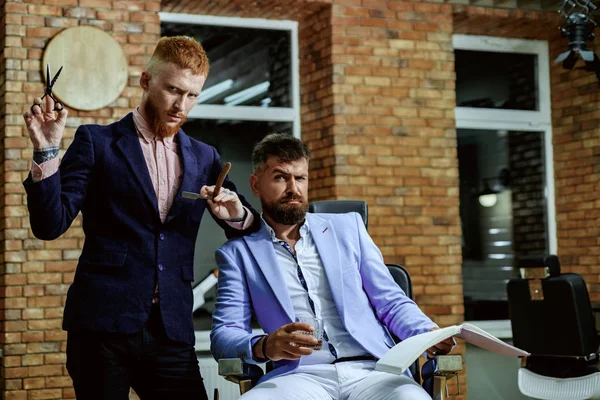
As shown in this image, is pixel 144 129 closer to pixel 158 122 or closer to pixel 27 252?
pixel 158 122

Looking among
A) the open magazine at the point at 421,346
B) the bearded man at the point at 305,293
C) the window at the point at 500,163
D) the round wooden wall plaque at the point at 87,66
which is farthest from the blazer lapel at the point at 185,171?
the window at the point at 500,163

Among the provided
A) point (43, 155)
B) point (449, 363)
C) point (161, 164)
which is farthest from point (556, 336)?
point (43, 155)

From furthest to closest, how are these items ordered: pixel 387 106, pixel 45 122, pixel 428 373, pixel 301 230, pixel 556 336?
pixel 387 106 < pixel 556 336 < pixel 301 230 < pixel 428 373 < pixel 45 122

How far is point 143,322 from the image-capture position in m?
2.33

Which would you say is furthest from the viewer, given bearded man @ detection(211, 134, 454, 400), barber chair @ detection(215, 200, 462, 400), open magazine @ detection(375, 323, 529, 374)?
bearded man @ detection(211, 134, 454, 400)

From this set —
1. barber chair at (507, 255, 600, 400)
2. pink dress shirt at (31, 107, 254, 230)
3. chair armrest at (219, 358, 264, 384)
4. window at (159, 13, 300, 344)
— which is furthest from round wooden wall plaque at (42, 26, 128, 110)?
chair armrest at (219, 358, 264, 384)

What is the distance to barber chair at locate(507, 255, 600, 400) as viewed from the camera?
14.3 ft

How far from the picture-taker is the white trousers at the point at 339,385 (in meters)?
2.49

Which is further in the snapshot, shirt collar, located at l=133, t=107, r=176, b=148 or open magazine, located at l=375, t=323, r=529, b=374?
shirt collar, located at l=133, t=107, r=176, b=148

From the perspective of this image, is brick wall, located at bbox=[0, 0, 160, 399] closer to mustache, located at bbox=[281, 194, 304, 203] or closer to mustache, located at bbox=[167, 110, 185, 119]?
mustache, located at bbox=[281, 194, 304, 203]

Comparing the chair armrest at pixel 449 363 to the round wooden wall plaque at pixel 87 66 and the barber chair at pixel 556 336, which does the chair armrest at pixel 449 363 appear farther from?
the round wooden wall plaque at pixel 87 66

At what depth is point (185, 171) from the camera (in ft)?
8.15

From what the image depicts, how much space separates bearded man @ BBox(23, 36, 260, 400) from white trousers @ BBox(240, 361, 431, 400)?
23 cm

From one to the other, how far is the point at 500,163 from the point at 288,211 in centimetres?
406
